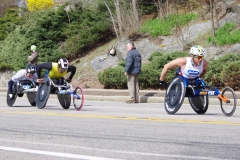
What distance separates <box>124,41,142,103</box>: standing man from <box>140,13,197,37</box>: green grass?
885cm

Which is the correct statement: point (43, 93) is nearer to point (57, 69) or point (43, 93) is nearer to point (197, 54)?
point (57, 69)

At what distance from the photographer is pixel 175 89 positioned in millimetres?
13625

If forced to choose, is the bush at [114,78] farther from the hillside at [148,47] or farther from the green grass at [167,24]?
the green grass at [167,24]

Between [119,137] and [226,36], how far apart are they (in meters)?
16.0

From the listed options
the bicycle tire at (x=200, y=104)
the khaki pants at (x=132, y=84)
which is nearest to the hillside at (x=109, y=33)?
the khaki pants at (x=132, y=84)

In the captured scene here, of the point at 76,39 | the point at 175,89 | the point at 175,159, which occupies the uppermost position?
the point at 76,39

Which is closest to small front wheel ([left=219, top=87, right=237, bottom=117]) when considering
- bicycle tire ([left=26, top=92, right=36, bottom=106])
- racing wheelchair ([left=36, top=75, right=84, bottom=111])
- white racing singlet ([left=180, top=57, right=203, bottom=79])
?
white racing singlet ([left=180, top=57, right=203, bottom=79])

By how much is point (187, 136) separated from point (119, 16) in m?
20.4

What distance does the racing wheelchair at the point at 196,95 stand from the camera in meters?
13.1

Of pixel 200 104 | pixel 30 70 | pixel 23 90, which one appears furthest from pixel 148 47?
pixel 200 104

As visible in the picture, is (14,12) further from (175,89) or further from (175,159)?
(175,159)

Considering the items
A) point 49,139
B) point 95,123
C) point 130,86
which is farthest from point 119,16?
point 49,139

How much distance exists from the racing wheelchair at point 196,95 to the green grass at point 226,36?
11155 millimetres

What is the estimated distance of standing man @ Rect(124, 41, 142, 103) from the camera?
19562 millimetres
